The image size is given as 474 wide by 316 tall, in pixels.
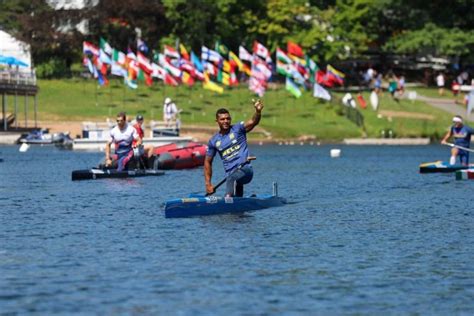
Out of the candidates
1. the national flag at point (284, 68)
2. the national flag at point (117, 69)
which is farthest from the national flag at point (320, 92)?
the national flag at point (117, 69)

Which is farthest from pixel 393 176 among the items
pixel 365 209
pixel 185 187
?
pixel 365 209

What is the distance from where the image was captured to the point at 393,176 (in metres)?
56.5

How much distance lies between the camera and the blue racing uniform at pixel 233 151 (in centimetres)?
3167

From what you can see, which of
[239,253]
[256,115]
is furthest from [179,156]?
[239,253]

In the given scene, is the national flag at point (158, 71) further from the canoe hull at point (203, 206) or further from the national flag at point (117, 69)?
the canoe hull at point (203, 206)

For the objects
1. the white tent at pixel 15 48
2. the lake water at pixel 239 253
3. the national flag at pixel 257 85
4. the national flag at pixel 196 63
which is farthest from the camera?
the white tent at pixel 15 48

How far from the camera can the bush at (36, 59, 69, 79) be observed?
114 m

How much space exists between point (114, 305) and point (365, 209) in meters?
18.3

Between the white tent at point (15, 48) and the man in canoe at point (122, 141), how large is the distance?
65.7 meters

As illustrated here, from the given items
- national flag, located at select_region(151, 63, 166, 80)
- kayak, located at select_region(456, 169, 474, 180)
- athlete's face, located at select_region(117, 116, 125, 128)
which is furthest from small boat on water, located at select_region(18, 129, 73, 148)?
athlete's face, located at select_region(117, 116, 125, 128)

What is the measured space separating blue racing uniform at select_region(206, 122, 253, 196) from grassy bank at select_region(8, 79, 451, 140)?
61.9 meters

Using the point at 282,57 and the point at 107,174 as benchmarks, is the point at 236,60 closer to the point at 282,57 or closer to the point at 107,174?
the point at 282,57

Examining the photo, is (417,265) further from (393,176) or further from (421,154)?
(421,154)

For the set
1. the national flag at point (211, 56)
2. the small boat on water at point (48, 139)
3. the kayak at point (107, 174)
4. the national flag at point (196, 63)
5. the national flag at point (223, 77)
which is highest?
the national flag at point (211, 56)
